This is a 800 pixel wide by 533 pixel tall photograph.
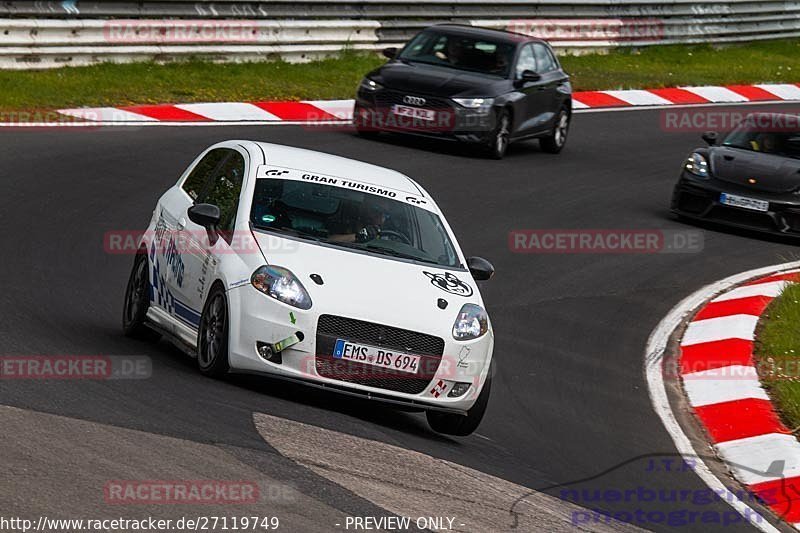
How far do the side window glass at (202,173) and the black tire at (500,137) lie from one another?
9.40 m

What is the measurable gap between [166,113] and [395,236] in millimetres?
10074

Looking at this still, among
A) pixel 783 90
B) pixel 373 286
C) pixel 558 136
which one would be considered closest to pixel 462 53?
pixel 558 136

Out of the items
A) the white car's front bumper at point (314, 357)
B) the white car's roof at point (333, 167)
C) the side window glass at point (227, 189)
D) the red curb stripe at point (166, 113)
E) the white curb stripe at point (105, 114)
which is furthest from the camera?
the red curb stripe at point (166, 113)

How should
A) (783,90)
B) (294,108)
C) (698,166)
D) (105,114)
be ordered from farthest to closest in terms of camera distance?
(783,90)
(294,108)
(105,114)
(698,166)

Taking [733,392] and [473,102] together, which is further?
[473,102]

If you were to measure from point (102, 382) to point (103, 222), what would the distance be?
5.64 metres

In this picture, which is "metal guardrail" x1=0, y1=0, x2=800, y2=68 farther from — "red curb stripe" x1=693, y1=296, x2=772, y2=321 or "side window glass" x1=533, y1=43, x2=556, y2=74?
"red curb stripe" x1=693, y1=296, x2=772, y2=321

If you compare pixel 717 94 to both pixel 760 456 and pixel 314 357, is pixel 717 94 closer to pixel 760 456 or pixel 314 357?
pixel 760 456

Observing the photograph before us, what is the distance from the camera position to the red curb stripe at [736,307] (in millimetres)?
13250

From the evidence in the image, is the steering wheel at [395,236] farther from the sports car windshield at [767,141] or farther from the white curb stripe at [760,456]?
the sports car windshield at [767,141]

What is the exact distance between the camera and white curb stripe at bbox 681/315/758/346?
1245 cm


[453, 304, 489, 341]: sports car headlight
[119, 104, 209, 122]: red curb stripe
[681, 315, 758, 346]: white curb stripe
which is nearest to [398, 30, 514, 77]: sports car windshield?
[119, 104, 209, 122]: red curb stripe

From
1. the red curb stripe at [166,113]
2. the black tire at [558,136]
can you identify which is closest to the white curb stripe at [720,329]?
the red curb stripe at [166,113]

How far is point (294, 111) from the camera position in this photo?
20438mm
